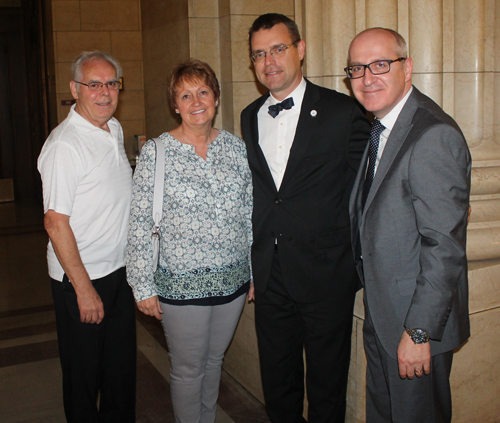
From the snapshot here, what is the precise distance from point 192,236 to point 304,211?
541mm

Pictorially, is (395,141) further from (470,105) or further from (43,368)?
(43,368)

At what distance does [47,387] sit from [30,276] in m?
2.93

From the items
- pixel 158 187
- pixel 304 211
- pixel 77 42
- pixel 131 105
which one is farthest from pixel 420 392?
pixel 77 42

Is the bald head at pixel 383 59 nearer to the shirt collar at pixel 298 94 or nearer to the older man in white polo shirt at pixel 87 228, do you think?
the shirt collar at pixel 298 94

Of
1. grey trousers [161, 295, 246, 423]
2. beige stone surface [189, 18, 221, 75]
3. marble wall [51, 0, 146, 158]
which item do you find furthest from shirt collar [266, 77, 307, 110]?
marble wall [51, 0, 146, 158]

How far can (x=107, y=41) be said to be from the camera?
8.70 meters

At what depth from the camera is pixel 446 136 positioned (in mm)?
1785

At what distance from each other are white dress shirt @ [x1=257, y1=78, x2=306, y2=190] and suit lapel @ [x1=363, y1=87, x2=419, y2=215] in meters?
0.62

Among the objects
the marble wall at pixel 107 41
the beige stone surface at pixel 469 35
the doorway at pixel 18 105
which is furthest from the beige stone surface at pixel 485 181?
the doorway at pixel 18 105

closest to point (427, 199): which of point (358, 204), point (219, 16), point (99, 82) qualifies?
point (358, 204)

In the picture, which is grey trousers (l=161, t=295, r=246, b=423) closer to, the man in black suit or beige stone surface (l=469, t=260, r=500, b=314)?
the man in black suit

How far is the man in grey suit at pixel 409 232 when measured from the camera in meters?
1.78

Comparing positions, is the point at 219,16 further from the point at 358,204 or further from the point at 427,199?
the point at 427,199

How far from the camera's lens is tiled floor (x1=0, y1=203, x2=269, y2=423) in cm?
326
